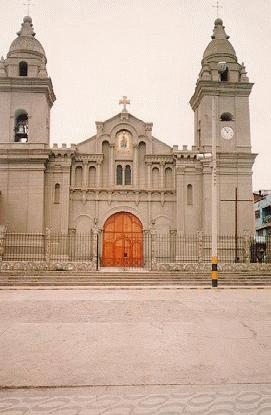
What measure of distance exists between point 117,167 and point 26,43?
11127mm

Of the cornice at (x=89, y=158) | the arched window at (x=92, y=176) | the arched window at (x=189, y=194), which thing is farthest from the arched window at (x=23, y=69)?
the arched window at (x=189, y=194)

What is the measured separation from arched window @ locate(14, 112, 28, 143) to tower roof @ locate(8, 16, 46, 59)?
15.0 ft

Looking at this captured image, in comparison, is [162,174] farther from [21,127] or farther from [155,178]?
[21,127]

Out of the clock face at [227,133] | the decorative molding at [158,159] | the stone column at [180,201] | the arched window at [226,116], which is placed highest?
the arched window at [226,116]

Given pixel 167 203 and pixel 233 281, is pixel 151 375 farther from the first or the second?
pixel 167 203

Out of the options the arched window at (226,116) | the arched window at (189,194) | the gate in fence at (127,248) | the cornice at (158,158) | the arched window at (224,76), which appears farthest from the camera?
the arched window at (224,76)

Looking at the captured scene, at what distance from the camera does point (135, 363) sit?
5840 mm

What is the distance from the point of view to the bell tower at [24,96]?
104 ft

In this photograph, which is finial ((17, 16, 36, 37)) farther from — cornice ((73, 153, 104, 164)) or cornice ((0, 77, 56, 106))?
cornice ((73, 153, 104, 164))

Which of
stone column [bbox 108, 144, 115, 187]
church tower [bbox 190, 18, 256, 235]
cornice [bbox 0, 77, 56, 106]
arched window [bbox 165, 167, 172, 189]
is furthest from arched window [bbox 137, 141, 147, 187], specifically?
cornice [bbox 0, 77, 56, 106]

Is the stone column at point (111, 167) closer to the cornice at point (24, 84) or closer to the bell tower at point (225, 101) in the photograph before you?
the cornice at point (24, 84)

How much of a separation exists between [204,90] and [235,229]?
1016cm

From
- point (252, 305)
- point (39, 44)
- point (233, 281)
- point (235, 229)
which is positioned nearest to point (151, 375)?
Answer: point (252, 305)

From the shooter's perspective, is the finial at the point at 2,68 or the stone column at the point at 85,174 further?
the finial at the point at 2,68
